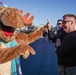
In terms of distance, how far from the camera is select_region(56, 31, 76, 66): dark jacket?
3.49m

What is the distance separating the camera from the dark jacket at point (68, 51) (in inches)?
137

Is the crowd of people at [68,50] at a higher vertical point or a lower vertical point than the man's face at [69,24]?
lower

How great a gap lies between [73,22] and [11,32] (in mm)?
1489

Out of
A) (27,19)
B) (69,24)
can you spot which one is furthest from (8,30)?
(69,24)

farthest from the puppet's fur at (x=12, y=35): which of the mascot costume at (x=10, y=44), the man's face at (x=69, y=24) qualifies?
the man's face at (x=69, y=24)

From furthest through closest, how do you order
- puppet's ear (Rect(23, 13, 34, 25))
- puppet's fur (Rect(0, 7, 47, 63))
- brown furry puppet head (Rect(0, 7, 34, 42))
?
puppet's ear (Rect(23, 13, 34, 25)), brown furry puppet head (Rect(0, 7, 34, 42)), puppet's fur (Rect(0, 7, 47, 63))

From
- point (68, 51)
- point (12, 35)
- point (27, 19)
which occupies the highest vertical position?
point (27, 19)

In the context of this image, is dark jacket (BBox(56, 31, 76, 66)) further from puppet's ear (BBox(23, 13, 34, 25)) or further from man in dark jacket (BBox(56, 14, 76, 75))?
puppet's ear (BBox(23, 13, 34, 25))

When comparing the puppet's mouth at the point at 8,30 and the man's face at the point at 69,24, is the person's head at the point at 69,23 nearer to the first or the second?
the man's face at the point at 69,24

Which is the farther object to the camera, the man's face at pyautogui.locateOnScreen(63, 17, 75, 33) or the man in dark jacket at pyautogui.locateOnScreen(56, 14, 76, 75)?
the man's face at pyautogui.locateOnScreen(63, 17, 75, 33)

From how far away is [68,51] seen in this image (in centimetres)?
354

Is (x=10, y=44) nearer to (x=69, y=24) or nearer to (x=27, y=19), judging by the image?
(x=27, y=19)

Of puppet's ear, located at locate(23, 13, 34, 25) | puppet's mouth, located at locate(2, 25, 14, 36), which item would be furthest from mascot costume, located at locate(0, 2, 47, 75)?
puppet's ear, located at locate(23, 13, 34, 25)

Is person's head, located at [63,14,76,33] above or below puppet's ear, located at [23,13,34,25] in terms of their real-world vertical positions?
below
